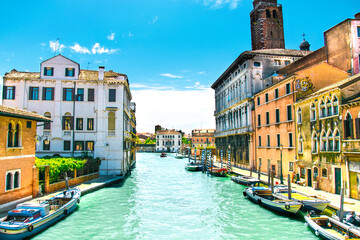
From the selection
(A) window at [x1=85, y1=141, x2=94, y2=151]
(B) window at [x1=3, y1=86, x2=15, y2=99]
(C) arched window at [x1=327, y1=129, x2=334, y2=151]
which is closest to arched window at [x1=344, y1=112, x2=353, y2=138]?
(C) arched window at [x1=327, y1=129, x2=334, y2=151]

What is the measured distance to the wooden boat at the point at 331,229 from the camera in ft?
36.7

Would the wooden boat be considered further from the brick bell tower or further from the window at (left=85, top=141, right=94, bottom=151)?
the brick bell tower

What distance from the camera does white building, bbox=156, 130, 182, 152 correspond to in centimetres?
11800

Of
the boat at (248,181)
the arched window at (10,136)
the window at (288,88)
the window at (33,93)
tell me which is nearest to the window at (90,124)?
the window at (33,93)

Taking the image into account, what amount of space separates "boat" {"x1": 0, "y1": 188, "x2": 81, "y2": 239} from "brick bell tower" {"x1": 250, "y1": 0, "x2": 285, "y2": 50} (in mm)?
44676

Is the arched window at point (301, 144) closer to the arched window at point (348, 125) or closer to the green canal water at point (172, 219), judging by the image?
the arched window at point (348, 125)

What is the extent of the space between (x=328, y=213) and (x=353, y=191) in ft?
9.20

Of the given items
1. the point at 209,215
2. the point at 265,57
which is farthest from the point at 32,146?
the point at 265,57

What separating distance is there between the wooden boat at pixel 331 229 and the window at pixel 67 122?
24.6 metres

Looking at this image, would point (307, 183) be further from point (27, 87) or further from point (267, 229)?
point (27, 87)

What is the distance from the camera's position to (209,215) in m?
16.9

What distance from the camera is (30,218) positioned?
41.6ft

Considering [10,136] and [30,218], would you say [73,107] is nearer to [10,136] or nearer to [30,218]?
[10,136]

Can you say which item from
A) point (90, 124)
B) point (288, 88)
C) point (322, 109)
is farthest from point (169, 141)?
point (322, 109)
